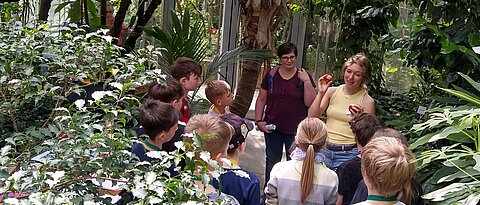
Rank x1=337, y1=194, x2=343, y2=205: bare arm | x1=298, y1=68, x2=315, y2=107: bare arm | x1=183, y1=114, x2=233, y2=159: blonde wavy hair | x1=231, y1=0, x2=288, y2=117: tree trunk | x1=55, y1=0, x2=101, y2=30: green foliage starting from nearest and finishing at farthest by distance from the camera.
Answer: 1. x1=183, y1=114, x2=233, y2=159: blonde wavy hair
2. x1=337, y1=194, x2=343, y2=205: bare arm
3. x1=298, y1=68, x2=315, y2=107: bare arm
4. x1=55, y1=0, x2=101, y2=30: green foliage
5. x1=231, y1=0, x2=288, y2=117: tree trunk

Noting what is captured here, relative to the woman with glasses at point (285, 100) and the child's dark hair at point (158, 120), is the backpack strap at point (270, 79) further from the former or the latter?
the child's dark hair at point (158, 120)

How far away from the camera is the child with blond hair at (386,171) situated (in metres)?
2.15

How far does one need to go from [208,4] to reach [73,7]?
2.55 metres

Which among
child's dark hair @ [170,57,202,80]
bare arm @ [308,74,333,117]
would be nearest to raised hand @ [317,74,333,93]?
bare arm @ [308,74,333,117]

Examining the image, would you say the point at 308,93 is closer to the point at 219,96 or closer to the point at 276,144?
the point at 276,144

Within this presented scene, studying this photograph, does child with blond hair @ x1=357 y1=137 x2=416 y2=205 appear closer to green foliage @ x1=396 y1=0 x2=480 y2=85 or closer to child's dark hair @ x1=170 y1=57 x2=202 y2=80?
green foliage @ x1=396 y1=0 x2=480 y2=85

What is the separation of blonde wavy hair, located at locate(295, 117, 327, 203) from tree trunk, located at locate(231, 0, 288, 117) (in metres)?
2.72

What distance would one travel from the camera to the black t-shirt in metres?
2.80

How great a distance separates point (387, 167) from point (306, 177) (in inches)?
23.8

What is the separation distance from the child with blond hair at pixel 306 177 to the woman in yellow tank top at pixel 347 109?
0.91 meters

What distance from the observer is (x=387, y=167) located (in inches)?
84.7

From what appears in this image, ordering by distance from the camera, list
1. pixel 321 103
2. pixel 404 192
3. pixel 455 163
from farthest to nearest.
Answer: pixel 321 103 → pixel 455 163 → pixel 404 192

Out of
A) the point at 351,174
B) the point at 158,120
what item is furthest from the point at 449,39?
the point at 158,120

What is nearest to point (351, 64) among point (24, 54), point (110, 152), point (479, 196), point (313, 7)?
point (479, 196)
